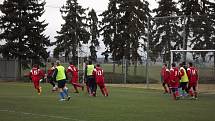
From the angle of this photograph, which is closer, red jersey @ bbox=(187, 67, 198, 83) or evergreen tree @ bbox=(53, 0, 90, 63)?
red jersey @ bbox=(187, 67, 198, 83)

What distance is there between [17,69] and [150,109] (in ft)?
126

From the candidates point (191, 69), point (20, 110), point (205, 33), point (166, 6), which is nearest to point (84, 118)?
point (20, 110)

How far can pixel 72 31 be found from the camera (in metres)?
69.0

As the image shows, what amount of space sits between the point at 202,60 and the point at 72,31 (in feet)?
105

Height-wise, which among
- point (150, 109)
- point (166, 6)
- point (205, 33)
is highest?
point (166, 6)

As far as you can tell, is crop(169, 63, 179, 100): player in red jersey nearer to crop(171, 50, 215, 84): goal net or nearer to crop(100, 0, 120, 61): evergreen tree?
crop(171, 50, 215, 84): goal net

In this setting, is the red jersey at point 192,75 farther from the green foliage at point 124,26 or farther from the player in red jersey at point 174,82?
the green foliage at point 124,26

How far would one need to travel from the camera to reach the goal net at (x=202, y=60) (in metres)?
39.6

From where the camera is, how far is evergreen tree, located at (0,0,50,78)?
184ft

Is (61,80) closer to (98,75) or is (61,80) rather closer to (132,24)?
(98,75)

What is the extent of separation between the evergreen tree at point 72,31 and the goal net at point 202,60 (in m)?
29.7

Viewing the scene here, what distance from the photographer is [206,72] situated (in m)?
42.0

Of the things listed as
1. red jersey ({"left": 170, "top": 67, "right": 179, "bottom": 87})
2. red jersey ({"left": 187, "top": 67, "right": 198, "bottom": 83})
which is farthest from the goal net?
red jersey ({"left": 170, "top": 67, "right": 179, "bottom": 87})

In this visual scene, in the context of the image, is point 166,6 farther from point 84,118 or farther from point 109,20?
point 84,118
